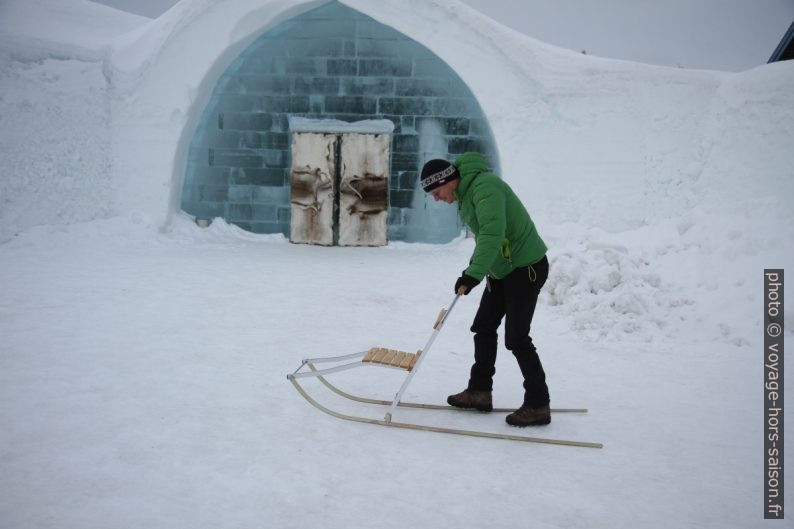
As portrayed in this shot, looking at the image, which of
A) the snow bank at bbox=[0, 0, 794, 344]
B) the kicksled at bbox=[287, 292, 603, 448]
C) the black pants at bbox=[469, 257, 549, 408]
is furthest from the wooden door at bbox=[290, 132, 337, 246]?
the black pants at bbox=[469, 257, 549, 408]

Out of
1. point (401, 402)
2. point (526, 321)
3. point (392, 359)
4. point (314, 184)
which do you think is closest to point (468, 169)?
point (526, 321)

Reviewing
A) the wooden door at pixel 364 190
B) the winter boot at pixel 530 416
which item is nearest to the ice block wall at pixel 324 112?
the wooden door at pixel 364 190

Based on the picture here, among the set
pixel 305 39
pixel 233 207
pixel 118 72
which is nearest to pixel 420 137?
pixel 305 39

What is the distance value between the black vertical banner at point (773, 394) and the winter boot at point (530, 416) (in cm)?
102

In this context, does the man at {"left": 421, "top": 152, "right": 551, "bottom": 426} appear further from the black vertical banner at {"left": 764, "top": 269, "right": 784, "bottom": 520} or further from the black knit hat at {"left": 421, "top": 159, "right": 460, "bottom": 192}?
the black vertical banner at {"left": 764, "top": 269, "right": 784, "bottom": 520}

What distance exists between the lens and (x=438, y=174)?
3049 mm

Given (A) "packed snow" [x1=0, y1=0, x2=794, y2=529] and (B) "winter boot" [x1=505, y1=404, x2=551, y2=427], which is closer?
(A) "packed snow" [x1=0, y1=0, x2=794, y2=529]

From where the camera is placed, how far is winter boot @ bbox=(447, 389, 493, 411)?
330 cm

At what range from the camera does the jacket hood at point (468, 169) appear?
3.09 meters

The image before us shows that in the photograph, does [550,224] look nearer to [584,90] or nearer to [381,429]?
[584,90]

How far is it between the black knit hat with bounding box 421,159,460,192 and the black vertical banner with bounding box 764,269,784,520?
6.81ft

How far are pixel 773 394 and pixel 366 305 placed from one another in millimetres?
3615

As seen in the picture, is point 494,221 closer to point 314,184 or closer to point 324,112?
point 314,184

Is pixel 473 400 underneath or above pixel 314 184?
underneath
